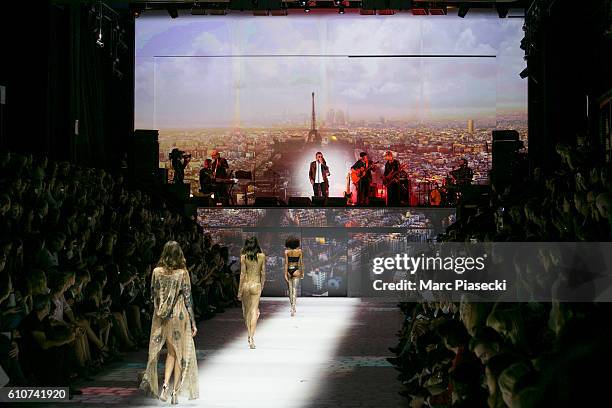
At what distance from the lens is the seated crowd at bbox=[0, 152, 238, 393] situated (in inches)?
362

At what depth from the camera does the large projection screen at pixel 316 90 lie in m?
26.5

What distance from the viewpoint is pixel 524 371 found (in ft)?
11.7

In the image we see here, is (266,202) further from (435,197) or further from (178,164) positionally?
(435,197)

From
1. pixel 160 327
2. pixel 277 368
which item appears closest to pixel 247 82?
pixel 277 368

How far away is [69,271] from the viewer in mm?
10203

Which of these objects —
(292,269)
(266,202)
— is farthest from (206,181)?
(292,269)

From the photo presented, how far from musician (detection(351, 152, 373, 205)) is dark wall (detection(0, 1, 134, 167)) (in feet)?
18.9

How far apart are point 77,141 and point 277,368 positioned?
10713 millimetres

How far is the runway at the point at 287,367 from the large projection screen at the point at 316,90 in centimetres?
796

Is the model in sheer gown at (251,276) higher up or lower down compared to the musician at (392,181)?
lower down

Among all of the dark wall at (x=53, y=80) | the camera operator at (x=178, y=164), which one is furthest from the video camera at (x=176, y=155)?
the dark wall at (x=53, y=80)

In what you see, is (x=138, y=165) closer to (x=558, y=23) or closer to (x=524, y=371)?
(x=558, y=23)

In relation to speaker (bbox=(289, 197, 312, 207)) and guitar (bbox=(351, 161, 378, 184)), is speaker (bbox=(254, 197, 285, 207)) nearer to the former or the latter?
speaker (bbox=(289, 197, 312, 207))

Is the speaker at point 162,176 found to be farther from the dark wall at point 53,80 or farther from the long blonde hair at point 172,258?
the long blonde hair at point 172,258
